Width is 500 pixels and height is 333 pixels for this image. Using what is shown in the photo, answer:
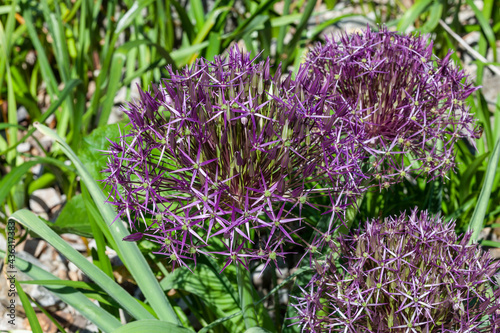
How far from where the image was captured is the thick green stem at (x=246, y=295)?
A: 6.49 ft

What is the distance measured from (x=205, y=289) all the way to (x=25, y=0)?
330 cm

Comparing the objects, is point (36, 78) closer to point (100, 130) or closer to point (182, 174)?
point (100, 130)

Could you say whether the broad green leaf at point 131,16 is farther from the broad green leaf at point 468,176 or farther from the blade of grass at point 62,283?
the broad green leaf at point 468,176

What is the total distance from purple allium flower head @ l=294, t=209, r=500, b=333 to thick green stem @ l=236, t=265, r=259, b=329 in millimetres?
277

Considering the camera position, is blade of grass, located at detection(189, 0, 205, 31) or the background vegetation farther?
blade of grass, located at detection(189, 0, 205, 31)

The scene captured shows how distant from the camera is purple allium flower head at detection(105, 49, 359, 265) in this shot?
1649 millimetres

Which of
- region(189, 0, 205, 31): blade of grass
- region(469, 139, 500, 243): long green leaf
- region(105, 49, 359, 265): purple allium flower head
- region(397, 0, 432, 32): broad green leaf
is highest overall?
region(189, 0, 205, 31): blade of grass

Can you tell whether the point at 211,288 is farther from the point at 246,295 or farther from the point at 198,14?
the point at 198,14

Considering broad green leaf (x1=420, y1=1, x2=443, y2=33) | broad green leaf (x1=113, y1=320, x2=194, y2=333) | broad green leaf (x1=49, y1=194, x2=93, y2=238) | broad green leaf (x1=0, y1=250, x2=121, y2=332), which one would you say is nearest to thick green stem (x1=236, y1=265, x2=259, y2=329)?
broad green leaf (x1=113, y1=320, x2=194, y2=333)

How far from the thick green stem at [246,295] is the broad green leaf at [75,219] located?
113cm

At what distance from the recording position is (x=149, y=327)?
68.9 inches

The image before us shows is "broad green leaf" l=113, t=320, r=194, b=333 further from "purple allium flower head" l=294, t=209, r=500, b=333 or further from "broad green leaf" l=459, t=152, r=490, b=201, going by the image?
"broad green leaf" l=459, t=152, r=490, b=201

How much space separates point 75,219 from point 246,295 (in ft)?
4.32

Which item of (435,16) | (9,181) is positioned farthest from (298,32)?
(9,181)
